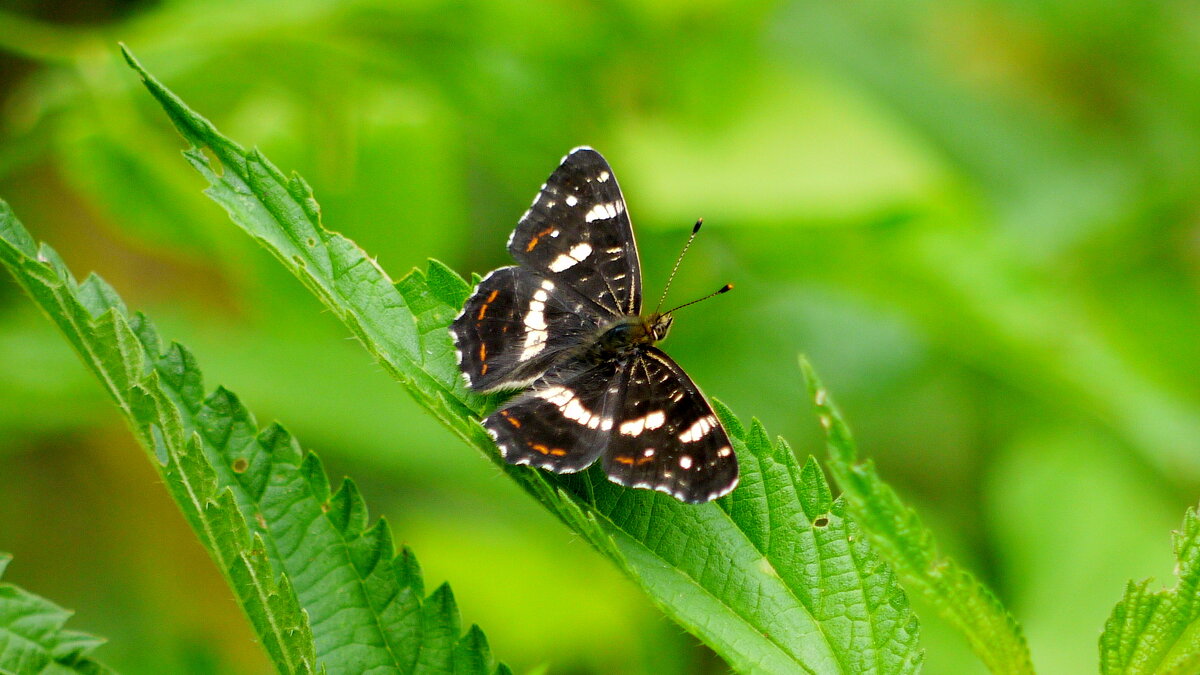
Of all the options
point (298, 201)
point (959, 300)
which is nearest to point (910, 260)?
point (959, 300)

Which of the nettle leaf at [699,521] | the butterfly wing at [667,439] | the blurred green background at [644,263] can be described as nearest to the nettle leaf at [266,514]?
the nettle leaf at [699,521]

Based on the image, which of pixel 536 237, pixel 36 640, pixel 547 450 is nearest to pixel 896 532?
pixel 547 450

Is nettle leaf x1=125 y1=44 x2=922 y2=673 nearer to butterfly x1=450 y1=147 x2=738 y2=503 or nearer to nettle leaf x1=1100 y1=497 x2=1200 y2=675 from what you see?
butterfly x1=450 y1=147 x2=738 y2=503

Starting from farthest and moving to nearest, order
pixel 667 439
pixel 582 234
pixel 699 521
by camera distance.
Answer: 1. pixel 582 234
2. pixel 667 439
3. pixel 699 521

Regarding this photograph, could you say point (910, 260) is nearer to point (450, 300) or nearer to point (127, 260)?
point (450, 300)

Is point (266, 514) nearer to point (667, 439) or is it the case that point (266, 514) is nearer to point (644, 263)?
point (667, 439)

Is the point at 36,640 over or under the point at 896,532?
under
